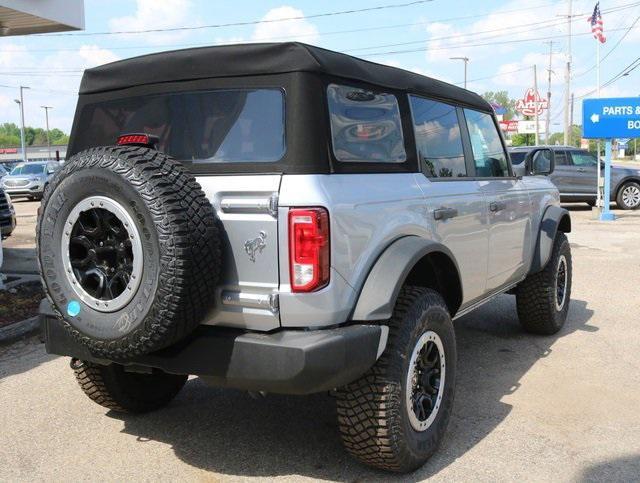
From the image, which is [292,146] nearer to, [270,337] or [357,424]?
[270,337]

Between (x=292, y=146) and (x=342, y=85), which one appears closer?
(x=292, y=146)

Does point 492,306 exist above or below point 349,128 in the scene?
below

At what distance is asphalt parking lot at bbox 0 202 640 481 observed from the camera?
334 cm

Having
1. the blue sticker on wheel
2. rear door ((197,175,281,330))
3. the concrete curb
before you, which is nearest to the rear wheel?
the blue sticker on wheel

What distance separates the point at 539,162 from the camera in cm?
556

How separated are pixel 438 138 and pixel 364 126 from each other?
923mm

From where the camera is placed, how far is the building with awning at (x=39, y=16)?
9270 mm

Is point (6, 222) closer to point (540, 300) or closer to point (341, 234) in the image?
point (540, 300)

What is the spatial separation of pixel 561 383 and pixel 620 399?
409mm

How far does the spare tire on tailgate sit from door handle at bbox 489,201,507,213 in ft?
7.47

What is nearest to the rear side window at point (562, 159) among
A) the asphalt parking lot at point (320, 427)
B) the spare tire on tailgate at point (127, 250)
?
the asphalt parking lot at point (320, 427)

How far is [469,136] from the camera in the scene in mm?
4582

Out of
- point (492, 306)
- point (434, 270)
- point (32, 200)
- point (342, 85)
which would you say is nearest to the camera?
point (342, 85)

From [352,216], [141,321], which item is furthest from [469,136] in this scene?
[141,321]
